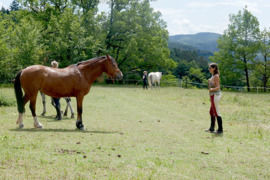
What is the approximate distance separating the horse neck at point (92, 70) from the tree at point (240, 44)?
42733 millimetres

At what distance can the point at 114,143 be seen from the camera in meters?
6.93

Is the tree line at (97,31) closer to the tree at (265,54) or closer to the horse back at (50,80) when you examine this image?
the tree at (265,54)

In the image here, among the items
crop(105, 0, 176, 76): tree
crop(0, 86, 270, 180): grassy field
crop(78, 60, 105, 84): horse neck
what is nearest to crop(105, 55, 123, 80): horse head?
crop(78, 60, 105, 84): horse neck

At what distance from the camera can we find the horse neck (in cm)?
926

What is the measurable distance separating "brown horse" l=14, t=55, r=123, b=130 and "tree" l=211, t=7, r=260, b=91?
140 ft

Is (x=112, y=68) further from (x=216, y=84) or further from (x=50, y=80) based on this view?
(x=216, y=84)

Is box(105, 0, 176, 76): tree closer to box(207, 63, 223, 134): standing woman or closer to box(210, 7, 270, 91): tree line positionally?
box(210, 7, 270, 91): tree line

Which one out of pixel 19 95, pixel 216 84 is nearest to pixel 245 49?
pixel 216 84

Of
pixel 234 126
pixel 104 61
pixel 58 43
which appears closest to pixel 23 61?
pixel 58 43

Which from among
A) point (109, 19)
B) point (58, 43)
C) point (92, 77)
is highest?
point (109, 19)

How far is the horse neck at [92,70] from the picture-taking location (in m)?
9.26

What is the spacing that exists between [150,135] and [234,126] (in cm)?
387

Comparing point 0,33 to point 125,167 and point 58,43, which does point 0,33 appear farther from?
point 125,167

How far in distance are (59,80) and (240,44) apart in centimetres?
4625
